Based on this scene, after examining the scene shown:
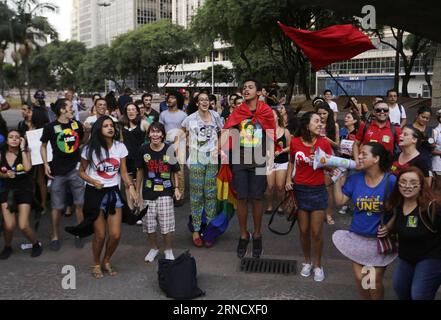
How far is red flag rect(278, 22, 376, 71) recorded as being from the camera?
6.98m

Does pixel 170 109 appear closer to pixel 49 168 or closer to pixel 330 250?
pixel 49 168

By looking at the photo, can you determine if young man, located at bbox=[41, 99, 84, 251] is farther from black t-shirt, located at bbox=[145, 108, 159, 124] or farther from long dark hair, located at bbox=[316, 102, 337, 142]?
long dark hair, located at bbox=[316, 102, 337, 142]

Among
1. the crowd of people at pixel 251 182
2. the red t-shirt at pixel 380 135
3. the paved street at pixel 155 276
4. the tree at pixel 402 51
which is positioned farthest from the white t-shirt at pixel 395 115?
the tree at pixel 402 51

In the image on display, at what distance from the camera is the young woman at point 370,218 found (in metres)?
3.69

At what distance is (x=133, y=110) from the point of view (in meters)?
7.10

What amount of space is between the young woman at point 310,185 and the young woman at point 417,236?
102cm

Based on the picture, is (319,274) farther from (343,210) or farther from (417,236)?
(343,210)

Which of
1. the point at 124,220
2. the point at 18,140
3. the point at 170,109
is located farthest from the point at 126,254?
the point at 170,109

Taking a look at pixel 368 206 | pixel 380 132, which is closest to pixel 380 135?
pixel 380 132

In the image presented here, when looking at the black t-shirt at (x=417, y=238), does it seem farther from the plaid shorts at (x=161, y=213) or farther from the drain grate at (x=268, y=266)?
the plaid shorts at (x=161, y=213)

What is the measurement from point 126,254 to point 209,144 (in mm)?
1656

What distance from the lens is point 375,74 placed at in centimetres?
6550

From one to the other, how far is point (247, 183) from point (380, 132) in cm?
205
